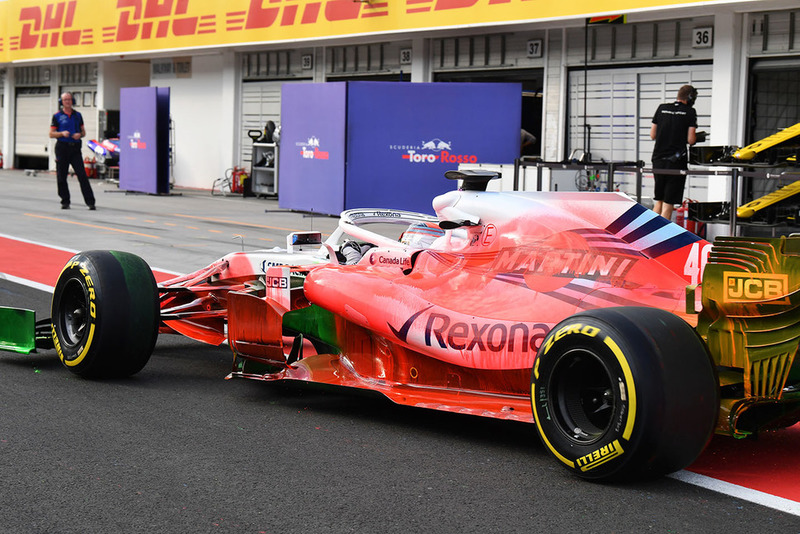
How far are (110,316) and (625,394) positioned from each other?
3015 mm

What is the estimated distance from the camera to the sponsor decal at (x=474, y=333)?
4.54 m

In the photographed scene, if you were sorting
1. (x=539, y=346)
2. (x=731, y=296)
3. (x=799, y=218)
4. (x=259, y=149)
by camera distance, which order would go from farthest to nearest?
(x=259, y=149) → (x=799, y=218) → (x=539, y=346) → (x=731, y=296)

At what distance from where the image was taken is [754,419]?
4.23 metres

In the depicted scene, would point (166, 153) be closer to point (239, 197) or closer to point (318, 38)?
point (239, 197)

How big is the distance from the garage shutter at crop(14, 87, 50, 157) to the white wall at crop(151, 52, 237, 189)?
7987 millimetres

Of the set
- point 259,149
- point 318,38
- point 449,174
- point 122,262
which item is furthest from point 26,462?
point 259,149

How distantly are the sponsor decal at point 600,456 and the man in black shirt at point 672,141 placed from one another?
10379 mm

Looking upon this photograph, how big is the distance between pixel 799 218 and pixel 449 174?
7576 mm

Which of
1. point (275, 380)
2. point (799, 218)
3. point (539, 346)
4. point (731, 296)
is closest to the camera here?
point (731, 296)

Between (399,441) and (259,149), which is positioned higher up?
(259,149)

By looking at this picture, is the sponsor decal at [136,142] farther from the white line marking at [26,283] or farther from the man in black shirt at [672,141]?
the white line marking at [26,283]

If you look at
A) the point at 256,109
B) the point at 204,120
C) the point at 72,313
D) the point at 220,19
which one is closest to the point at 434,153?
the point at 220,19

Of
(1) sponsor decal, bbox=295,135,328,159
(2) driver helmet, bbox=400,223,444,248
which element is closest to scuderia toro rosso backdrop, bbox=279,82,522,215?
(1) sponsor decal, bbox=295,135,328,159

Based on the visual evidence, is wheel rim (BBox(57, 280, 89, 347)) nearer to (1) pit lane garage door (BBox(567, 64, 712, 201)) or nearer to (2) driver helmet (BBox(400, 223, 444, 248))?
(2) driver helmet (BBox(400, 223, 444, 248))
